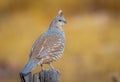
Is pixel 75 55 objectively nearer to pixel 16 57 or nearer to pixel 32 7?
pixel 16 57

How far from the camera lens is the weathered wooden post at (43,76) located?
7336mm

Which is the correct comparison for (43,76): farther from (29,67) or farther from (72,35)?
(72,35)

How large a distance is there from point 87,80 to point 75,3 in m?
4.29

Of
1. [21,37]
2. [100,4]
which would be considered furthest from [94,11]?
[21,37]

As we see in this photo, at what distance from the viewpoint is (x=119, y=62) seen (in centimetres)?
1686

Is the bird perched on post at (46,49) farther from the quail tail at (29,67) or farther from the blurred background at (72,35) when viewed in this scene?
the blurred background at (72,35)

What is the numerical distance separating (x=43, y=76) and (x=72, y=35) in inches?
409

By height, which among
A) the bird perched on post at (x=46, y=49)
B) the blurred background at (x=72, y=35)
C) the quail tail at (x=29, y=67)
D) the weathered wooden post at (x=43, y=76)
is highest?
the blurred background at (x=72, y=35)

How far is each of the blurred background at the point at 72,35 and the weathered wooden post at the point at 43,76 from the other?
756 centimetres

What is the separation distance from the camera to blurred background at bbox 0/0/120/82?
1648 cm

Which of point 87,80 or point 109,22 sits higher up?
point 109,22

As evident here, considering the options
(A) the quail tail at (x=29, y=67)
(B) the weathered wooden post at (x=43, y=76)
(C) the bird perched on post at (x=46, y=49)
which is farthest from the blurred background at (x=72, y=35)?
(A) the quail tail at (x=29, y=67)

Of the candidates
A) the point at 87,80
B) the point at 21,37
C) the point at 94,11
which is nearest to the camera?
the point at 87,80

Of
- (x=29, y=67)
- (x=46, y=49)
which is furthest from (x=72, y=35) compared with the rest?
(x=29, y=67)
